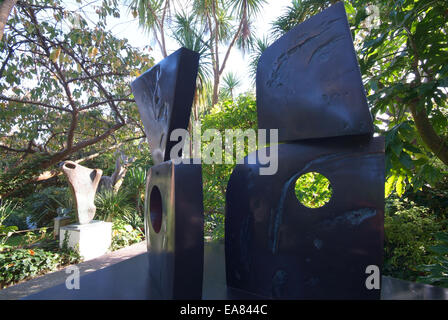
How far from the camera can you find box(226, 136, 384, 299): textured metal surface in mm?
1784

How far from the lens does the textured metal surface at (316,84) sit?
1812 millimetres

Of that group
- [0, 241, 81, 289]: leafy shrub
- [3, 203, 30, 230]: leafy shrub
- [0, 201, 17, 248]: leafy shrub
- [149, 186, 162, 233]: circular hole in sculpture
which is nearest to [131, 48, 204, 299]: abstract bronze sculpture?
[149, 186, 162, 233]: circular hole in sculpture

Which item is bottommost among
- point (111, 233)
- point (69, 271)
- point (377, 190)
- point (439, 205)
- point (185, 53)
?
point (69, 271)

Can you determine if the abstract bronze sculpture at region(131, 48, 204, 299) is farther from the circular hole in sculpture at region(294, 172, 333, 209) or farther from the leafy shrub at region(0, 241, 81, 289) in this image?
the leafy shrub at region(0, 241, 81, 289)

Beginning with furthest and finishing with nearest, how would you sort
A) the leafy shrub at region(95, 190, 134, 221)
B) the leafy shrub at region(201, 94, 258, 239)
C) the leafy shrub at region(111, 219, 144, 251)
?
the leafy shrub at region(95, 190, 134, 221)
the leafy shrub at region(111, 219, 144, 251)
the leafy shrub at region(201, 94, 258, 239)

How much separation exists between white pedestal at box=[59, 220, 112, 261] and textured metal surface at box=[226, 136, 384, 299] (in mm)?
4324

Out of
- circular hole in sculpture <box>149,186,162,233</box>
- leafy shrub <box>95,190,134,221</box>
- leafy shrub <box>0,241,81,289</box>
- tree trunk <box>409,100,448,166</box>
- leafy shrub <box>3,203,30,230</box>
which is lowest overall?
leafy shrub <box>0,241,81,289</box>

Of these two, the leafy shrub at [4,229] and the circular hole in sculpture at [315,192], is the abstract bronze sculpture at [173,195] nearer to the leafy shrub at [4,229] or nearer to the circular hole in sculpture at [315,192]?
the circular hole in sculpture at [315,192]

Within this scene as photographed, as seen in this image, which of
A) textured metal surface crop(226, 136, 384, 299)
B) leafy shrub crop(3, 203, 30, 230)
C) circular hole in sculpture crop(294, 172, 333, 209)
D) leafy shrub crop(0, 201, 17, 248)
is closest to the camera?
textured metal surface crop(226, 136, 384, 299)

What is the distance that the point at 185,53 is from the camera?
7.12ft
